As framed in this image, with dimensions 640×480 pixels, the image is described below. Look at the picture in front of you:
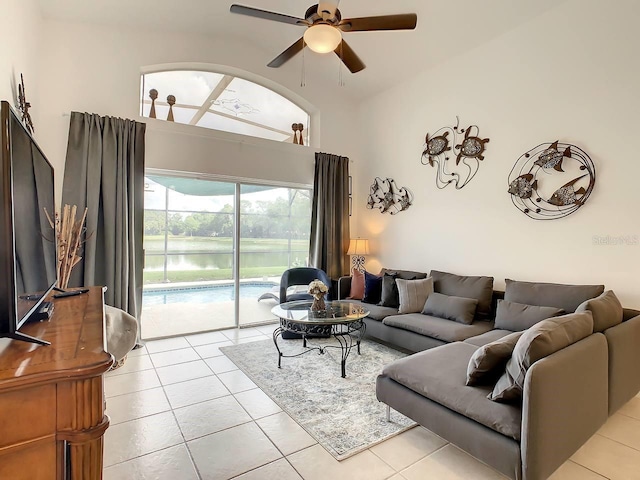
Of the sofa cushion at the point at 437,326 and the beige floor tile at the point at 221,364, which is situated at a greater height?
the sofa cushion at the point at 437,326

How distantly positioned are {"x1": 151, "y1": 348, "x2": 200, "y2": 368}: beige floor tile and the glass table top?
1.03 meters

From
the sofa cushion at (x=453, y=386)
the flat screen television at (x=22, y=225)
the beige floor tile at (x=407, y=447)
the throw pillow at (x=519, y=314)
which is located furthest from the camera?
the throw pillow at (x=519, y=314)

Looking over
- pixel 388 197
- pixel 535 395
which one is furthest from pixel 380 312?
pixel 535 395

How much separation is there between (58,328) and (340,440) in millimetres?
1729

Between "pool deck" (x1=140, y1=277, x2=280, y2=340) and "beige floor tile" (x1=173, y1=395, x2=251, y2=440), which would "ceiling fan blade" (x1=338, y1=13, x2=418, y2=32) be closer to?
"beige floor tile" (x1=173, y1=395, x2=251, y2=440)

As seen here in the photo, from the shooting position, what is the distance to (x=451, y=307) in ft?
11.9

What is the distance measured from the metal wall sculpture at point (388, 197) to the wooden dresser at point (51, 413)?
446 cm

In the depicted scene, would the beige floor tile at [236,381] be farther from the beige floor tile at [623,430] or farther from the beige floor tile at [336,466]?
the beige floor tile at [623,430]

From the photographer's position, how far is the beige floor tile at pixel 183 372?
315cm

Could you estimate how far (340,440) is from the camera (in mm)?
2225

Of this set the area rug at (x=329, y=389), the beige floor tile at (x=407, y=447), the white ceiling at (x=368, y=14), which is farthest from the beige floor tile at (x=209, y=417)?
the white ceiling at (x=368, y=14)

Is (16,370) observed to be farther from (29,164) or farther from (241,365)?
(241,365)

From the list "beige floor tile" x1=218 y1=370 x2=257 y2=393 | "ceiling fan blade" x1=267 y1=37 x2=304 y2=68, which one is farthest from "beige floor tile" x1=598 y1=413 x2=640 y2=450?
"ceiling fan blade" x1=267 y1=37 x2=304 y2=68

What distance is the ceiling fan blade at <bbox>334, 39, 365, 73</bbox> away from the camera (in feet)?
10.3
